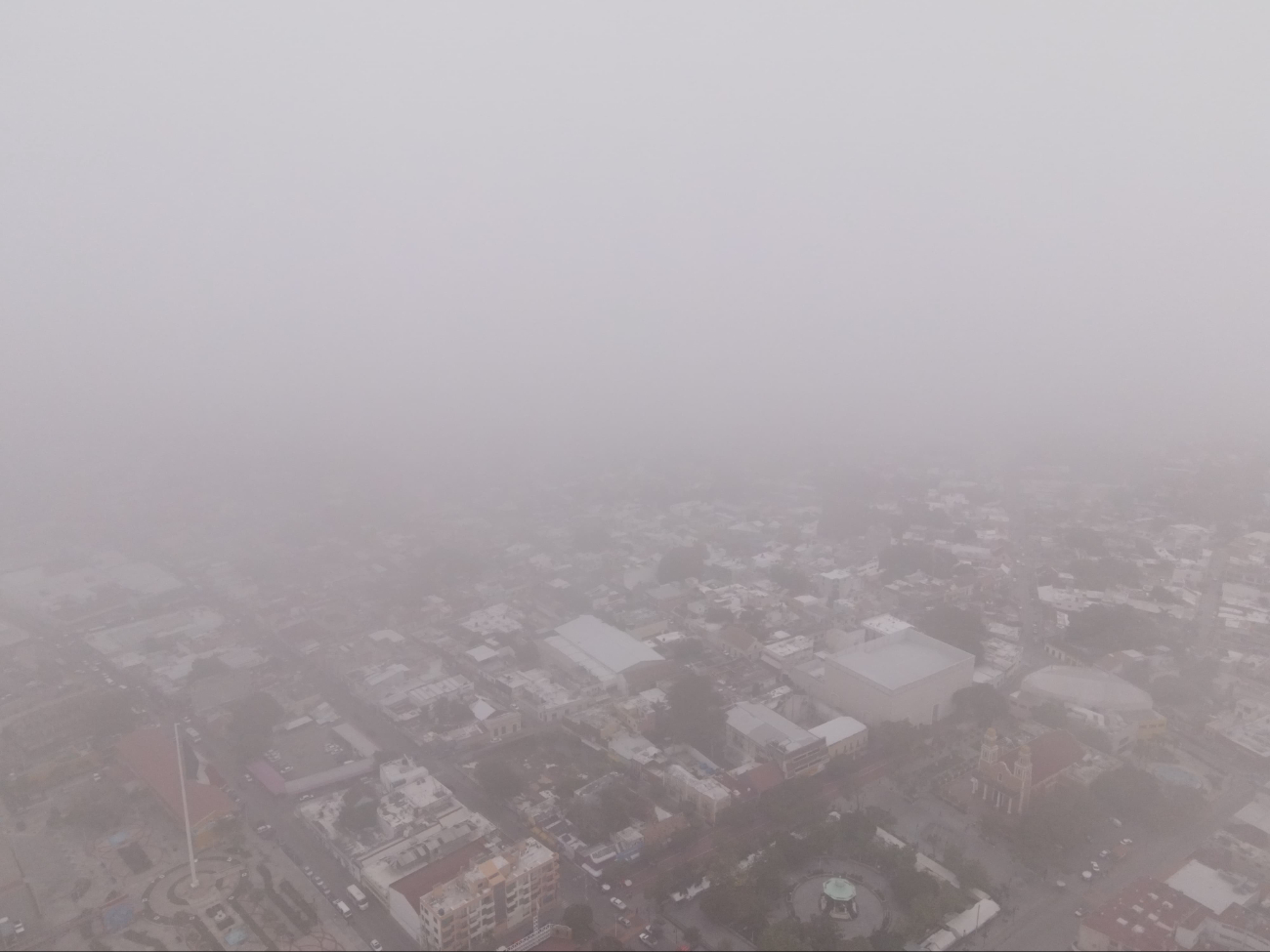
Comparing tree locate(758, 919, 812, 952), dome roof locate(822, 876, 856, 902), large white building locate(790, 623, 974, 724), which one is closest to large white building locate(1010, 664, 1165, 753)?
large white building locate(790, 623, 974, 724)

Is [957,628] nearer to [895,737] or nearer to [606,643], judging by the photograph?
[895,737]

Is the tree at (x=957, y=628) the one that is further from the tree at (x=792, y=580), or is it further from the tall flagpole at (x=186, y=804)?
the tall flagpole at (x=186, y=804)

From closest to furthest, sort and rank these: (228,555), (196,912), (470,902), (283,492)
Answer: (470,902), (196,912), (228,555), (283,492)

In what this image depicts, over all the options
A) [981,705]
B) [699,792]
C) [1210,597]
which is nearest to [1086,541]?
[1210,597]

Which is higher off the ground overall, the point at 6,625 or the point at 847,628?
the point at 847,628

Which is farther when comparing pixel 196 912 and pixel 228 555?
pixel 228 555

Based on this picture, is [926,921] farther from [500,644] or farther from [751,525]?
[751,525]

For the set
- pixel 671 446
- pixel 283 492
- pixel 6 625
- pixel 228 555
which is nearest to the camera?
pixel 6 625

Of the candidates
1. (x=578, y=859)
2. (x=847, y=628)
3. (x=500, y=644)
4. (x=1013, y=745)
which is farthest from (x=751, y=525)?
(x=578, y=859)
